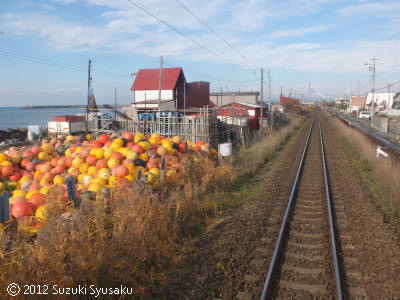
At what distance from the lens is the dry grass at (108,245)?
416 centimetres

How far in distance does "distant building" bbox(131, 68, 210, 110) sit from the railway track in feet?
101

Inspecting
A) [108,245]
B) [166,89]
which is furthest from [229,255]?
[166,89]

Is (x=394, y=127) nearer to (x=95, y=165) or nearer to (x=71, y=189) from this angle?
(x=95, y=165)

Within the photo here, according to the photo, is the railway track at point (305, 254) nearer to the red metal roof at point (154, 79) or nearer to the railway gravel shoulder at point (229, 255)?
the railway gravel shoulder at point (229, 255)

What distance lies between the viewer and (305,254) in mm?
6102

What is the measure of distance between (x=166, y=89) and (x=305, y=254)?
120ft

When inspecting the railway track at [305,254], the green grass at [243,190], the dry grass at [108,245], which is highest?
the dry grass at [108,245]

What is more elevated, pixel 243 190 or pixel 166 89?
pixel 166 89

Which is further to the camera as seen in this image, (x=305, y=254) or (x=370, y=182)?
(x=370, y=182)

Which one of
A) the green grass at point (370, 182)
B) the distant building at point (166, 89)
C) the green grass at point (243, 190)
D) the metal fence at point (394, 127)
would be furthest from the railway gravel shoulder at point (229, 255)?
the distant building at point (166, 89)

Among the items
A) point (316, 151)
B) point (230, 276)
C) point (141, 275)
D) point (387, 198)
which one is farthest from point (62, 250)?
point (316, 151)

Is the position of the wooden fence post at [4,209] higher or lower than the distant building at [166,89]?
lower

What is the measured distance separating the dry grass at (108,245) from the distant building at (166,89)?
106 feet

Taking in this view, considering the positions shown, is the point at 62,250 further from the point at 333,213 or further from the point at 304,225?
the point at 333,213
